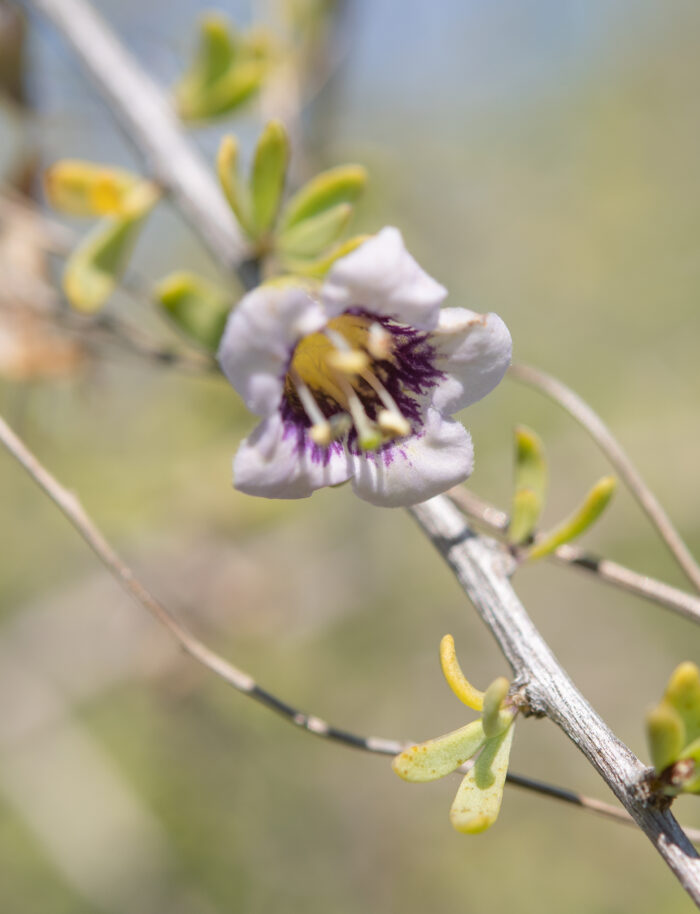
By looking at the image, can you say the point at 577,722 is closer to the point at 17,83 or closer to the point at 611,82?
the point at 17,83

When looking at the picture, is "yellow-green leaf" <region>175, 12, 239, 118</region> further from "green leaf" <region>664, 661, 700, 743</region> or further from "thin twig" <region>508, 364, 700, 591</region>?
"green leaf" <region>664, 661, 700, 743</region>

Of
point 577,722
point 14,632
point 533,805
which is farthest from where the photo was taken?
point 533,805

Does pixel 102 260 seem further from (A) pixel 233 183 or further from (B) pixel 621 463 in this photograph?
(B) pixel 621 463

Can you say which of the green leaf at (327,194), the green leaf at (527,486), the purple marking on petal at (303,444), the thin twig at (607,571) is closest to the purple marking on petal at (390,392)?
the purple marking on petal at (303,444)

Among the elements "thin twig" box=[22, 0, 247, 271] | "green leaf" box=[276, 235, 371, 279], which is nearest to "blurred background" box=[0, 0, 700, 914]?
"thin twig" box=[22, 0, 247, 271]

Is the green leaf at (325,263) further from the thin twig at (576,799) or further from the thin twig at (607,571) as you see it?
the thin twig at (576,799)

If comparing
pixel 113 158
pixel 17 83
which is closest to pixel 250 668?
pixel 113 158
